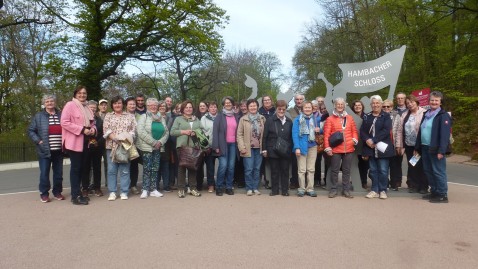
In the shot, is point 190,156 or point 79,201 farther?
point 190,156

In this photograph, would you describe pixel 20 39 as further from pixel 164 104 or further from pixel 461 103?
pixel 461 103

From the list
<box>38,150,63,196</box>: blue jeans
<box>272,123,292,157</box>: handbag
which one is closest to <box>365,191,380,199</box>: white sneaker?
<box>272,123,292,157</box>: handbag

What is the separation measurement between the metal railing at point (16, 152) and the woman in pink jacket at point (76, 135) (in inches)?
372

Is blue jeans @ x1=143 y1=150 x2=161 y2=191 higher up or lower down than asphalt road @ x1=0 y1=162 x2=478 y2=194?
higher up

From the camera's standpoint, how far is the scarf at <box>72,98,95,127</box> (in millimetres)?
5770

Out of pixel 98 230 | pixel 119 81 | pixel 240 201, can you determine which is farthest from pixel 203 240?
pixel 119 81

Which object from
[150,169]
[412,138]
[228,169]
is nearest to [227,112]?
[228,169]

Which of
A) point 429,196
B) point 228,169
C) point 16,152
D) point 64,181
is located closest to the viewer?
point 429,196

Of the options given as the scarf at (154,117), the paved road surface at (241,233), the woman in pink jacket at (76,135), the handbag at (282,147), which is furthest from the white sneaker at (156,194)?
the handbag at (282,147)

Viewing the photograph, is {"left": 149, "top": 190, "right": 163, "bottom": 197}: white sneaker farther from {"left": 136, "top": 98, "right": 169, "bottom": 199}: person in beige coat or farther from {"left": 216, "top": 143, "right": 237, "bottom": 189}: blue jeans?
{"left": 216, "top": 143, "right": 237, "bottom": 189}: blue jeans

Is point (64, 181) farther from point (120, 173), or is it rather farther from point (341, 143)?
point (341, 143)

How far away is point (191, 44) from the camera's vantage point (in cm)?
2255

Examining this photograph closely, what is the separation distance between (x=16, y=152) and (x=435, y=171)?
14408 mm

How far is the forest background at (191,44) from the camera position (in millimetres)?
17141
